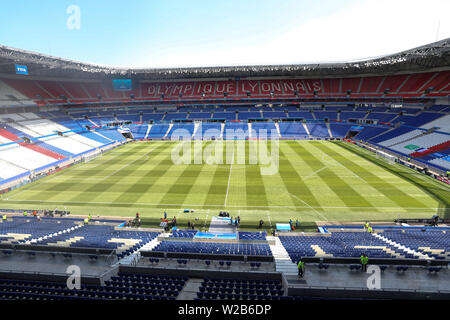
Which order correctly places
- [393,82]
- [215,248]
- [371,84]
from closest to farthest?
[215,248], [393,82], [371,84]

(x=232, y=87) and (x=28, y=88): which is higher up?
(x=232, y=87)

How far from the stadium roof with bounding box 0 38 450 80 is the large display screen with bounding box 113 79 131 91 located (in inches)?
58.1

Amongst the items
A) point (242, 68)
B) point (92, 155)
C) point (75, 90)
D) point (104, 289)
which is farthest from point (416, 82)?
point (75, 90)

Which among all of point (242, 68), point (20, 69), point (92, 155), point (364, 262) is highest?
point (242, 68)

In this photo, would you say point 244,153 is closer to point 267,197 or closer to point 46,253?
point 267,197

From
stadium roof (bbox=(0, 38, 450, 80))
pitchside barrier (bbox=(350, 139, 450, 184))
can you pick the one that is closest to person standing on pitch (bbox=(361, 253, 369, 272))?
pitchside barrier (bbox=(350, 139, 450, 184))

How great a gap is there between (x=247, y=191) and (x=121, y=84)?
60864 mm

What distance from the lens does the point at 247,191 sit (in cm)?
2756

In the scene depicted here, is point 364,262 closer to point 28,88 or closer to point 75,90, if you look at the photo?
point 28,88

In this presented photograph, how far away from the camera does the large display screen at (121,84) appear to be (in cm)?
7029

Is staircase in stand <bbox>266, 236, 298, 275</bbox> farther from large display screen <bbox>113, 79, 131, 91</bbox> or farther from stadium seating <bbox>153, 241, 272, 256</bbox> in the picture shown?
large display screen <bbox>113, 79, 131, 91</bbox>

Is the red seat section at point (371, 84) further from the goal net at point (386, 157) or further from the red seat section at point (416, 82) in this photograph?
the goal net at point (386, 157)
